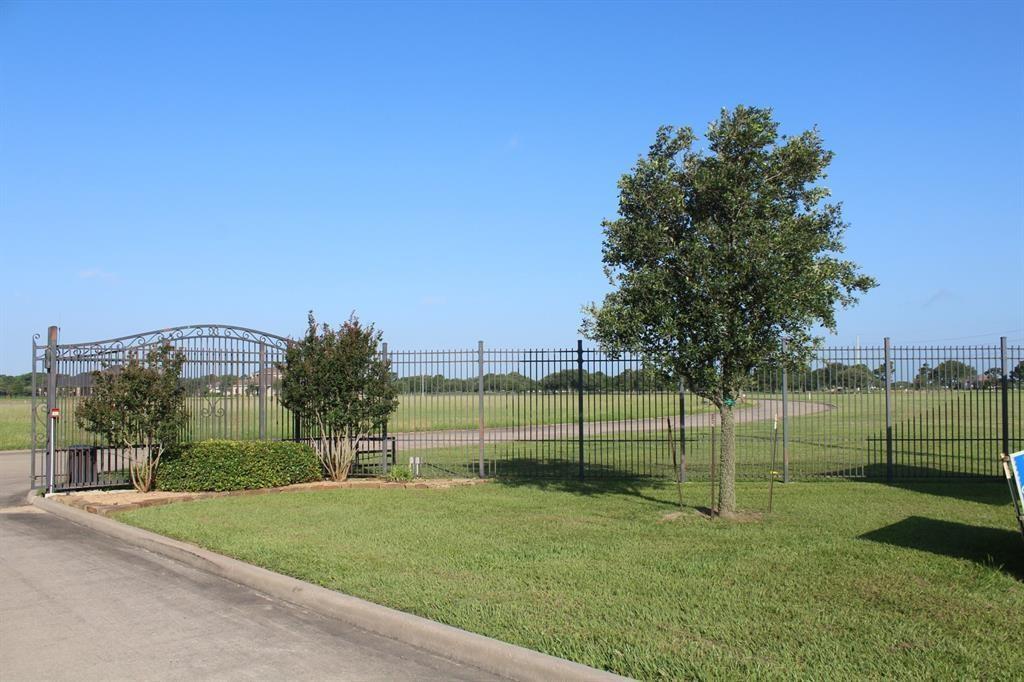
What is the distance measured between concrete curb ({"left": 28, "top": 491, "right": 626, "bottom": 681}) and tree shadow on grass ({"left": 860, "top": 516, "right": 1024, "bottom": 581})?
4532mm

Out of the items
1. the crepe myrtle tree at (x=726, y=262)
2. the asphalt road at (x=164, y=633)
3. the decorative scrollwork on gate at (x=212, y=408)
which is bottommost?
the asphalt road at (x=164, y=633)

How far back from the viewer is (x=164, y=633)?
646 cm

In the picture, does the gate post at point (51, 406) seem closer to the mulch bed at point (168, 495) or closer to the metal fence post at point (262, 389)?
the mulch bed at point (168, 495)

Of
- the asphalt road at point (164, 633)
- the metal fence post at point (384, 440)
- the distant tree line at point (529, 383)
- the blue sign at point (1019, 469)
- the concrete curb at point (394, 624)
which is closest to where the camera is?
the concrete curb at point (394, 624)

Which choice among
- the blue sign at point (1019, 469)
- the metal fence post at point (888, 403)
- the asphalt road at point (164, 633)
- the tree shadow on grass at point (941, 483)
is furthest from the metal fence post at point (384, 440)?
the blue sign at point (1019, 469)

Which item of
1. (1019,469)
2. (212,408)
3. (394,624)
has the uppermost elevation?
(212,408)

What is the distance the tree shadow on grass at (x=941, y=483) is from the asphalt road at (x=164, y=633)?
9650 millimetres

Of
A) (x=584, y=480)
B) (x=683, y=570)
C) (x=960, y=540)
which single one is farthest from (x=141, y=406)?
(x=960, y=540)

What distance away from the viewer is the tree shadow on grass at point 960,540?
25.7 ft

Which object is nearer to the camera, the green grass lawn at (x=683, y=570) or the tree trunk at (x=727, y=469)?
the green grass lawn at (x=683, y=570)

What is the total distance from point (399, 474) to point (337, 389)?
1.99 m

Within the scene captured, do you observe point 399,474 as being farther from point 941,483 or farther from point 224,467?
point 941,483

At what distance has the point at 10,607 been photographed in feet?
24.0

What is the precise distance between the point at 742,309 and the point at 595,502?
3.65 m
